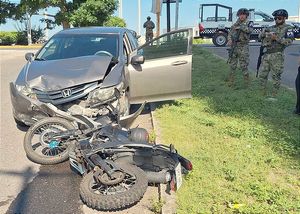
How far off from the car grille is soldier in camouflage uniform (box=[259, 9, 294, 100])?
147 inches

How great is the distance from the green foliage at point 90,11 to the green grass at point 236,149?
19139 millimetres

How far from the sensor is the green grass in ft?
11.3

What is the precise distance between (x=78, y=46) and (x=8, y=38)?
89.6 feet

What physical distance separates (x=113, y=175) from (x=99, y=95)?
1671 millimetres

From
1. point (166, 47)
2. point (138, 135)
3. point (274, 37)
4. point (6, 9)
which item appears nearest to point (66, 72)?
point (138, 135)

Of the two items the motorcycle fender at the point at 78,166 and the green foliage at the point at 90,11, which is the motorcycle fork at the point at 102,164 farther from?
the green foliage at the point at 90,11

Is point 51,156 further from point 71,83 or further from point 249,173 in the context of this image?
point 249,173

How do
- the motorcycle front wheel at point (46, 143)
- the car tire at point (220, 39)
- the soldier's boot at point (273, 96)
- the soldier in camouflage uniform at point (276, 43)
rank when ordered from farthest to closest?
the car tire at point (220, 39)
the soldier's boot at point (273, 96)
the soldier in camouflage uniform at point (276, 43)
the motorcycle front wheel at point (46, 143)

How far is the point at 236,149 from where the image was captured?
15.2 feet

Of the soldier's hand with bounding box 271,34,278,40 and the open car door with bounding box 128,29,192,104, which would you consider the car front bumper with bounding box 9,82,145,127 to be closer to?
the open car door with bounding box 128,29,192,104

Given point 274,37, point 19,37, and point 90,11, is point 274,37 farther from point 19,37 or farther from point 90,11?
point 19,37

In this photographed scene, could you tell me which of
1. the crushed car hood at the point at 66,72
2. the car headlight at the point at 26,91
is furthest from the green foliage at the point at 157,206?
the car headlight at the point at 26,91

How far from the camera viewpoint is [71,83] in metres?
4.91

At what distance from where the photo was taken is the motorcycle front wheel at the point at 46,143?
4.45 meters
